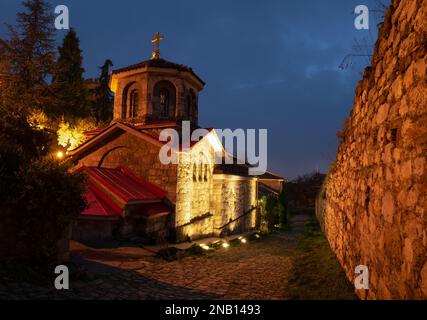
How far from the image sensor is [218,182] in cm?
1642

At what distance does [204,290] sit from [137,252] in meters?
3.77

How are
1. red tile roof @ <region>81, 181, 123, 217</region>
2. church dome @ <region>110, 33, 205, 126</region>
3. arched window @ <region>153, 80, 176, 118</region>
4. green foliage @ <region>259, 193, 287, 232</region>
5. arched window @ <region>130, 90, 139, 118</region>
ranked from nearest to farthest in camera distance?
red tile roof @ <region>81, 181, 123, 217</region>
church dome @ <region>110, 33, 205, 126</region>
arched window @ <region>153, 80, 176, 118</region>
arched window @ <region>130, 90, 139, 118</region>
green foliage @ <region>259, 193, 287, 232</region>

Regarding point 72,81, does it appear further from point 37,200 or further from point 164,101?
point 37,200

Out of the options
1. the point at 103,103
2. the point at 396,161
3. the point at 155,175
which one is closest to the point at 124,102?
the point at 155,175

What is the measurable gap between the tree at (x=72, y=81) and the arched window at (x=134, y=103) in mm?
10646

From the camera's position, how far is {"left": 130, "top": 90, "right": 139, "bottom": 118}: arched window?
18.5 m

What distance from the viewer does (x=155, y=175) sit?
43.4ft

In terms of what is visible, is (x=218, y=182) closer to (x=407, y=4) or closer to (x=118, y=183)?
(x=118, y=183)

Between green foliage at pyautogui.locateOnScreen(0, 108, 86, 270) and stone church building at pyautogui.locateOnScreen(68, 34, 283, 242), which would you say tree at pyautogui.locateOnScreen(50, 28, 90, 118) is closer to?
stone church building at pyautogui.locateOnScreen(68, 34, 283, 242)

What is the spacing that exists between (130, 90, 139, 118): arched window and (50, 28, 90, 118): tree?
34.9 ft

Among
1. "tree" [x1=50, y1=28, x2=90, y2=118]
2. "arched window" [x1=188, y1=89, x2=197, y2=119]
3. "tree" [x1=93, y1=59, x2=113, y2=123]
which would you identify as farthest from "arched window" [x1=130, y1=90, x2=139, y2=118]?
"tree" [x1=93, y1=59, x2=113, y2=123]

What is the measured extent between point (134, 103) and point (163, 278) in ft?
43.4

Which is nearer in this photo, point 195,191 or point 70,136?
point 195,191

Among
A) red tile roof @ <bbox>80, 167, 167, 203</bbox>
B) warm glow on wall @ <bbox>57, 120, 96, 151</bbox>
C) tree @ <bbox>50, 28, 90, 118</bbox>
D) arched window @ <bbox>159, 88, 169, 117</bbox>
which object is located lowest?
red tile roof @ <bbox>80, 167, 167, 203</bbox>
